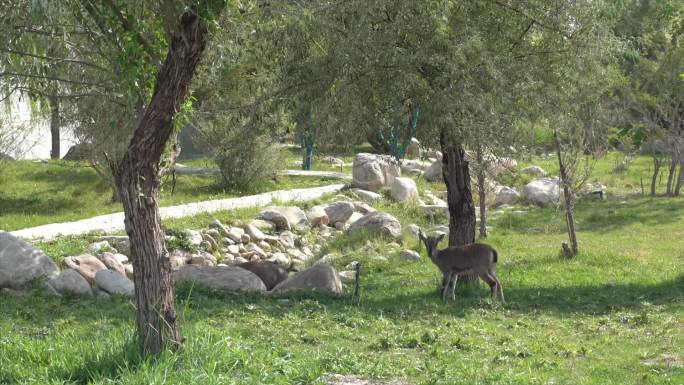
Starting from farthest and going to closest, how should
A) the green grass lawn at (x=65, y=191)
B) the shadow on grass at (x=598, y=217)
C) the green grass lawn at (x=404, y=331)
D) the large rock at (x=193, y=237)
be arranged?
the shadow on grass at (x=598, y=217) → the green grass lawn at (x=65, y=191) → the large rock at (x=193, y=237) → the green grass lawn at (x=404, y=331)

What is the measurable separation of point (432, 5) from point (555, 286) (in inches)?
237

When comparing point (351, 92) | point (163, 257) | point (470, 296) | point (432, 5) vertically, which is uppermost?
point (432, 5)

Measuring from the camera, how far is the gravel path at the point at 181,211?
2336cm

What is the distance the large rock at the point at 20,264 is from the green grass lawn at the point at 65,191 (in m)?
7.88

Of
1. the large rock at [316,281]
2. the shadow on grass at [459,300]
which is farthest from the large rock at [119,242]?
the shadow on grass at [459,300]

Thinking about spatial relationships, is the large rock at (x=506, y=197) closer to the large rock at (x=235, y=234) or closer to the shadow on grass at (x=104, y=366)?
the large rock at (x=235, y=234)

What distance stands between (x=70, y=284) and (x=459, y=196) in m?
7.49

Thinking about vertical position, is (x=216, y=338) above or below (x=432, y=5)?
below

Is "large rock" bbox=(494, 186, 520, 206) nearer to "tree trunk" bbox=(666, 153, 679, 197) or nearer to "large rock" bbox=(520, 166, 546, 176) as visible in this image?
"large rock" bbox=(520, 166, 546, 176)

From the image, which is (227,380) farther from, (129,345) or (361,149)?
(361,149)

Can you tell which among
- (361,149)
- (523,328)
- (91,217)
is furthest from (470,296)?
(361,149)

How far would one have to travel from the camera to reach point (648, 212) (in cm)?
2916

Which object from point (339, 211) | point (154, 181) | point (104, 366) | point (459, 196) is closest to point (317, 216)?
point (339, 211)

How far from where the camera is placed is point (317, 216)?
93.8 feet
